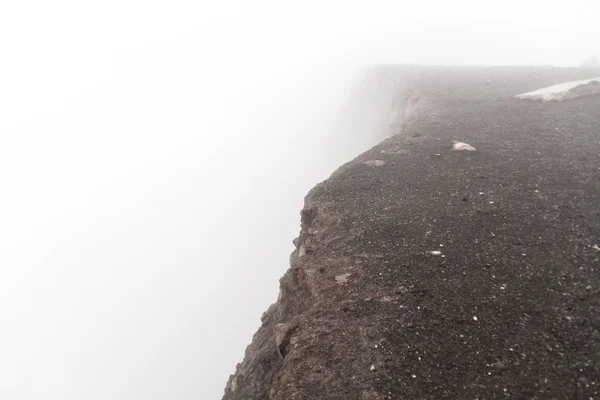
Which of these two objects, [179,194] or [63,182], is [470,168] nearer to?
[179,194]

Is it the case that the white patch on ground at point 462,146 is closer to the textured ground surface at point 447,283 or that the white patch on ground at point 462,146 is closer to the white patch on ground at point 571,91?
the textured ground surface at point 447,283

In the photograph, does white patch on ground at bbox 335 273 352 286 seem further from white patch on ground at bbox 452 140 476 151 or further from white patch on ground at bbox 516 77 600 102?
white patch on ground at bbox 516 77 600 102

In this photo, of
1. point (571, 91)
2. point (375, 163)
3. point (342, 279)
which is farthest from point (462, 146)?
point (571, 91)

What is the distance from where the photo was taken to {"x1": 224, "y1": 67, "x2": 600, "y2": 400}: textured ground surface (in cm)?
484

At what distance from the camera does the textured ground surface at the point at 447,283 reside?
4836 millimetres

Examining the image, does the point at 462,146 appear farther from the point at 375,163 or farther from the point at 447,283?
the point at 447,283

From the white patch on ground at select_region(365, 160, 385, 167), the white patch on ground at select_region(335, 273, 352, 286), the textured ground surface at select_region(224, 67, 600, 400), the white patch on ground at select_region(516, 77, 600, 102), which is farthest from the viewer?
the white patch on ground at select_region(516, 77, 600, 102)

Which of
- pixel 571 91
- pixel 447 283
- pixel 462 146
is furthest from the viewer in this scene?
pixel 571 91

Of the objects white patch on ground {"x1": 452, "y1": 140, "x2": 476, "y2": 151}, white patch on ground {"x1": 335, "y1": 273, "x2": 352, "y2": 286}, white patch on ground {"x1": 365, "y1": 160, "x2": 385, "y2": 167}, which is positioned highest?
white patch on ground {"x1": 452, "y1": 140, "x2": 476, "y2": 151}

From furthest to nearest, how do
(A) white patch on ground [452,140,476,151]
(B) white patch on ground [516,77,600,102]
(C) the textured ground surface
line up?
(B) white patch on ground [516,77,600,102], (A) white patch on ground [452,140,476,151], (C) the textured ground surface

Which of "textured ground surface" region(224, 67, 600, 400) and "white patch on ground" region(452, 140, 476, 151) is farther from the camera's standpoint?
"white patch on ground" region(452, 140, 476, 151)

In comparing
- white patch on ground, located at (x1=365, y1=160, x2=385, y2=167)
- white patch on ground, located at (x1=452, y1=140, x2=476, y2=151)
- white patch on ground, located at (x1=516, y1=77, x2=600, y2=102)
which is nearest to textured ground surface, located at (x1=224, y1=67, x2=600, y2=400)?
white patch on ground, located at (x1=365, y1=160, x2=385, y2=167)

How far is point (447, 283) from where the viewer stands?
6.30m

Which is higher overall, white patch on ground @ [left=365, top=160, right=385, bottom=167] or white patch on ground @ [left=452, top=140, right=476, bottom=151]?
white patch on ground @ [left=452, top=140, right=476, bottom=151]
